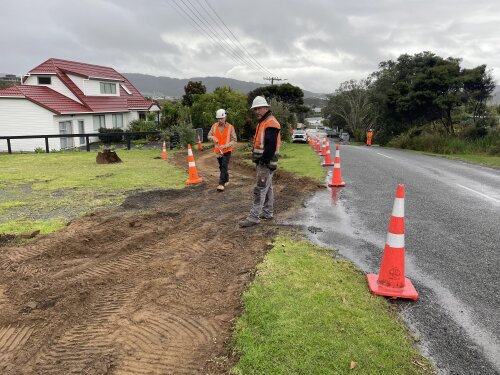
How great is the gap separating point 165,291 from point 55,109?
81.2ft

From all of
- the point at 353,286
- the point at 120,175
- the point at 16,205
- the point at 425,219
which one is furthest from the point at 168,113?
the point at 353,286

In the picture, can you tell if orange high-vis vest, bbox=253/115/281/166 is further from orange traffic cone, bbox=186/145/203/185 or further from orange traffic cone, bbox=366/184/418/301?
orange traffic cone, bbox=186/145/203/185

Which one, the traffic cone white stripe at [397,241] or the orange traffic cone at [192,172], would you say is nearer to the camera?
the traffic cone white stripe at [397,241]

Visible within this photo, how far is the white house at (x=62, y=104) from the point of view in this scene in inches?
961

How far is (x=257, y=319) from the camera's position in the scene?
3.19 metres

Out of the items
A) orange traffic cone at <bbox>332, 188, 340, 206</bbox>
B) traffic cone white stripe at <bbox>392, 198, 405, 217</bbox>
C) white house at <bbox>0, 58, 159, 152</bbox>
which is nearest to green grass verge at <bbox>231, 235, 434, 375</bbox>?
traffic cone white stripe at <bbox>392, 198, 405, 217</bbox>

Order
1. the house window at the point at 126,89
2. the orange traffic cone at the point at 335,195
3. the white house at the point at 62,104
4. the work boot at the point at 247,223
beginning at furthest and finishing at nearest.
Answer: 1. the house window at the point at 126,89
2. the white house at the point at 62,104
3. the orange traffic cone at the point at 335,195
4. the work boot at the point at 247,223

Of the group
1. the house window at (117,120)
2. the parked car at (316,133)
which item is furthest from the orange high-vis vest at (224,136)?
the house window at (117,120)

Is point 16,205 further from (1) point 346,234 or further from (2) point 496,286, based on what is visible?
(2) point 496,286

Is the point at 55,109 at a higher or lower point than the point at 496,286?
higher

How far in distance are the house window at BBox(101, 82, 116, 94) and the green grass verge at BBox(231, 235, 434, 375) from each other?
104 feet

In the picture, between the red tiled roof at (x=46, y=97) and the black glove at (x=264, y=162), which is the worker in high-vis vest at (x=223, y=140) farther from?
the red tiled roof at (x=46, y=97)

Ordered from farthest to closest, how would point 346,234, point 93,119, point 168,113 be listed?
1. point 168,113
2. point 93,119
3. point 346,234

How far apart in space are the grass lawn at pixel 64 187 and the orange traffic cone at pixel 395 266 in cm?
482
